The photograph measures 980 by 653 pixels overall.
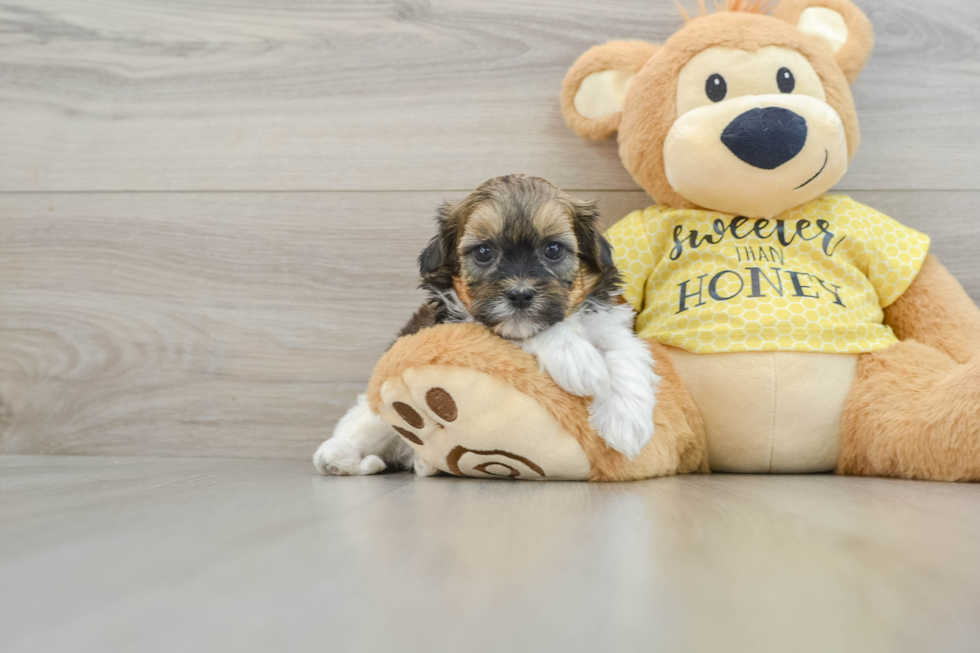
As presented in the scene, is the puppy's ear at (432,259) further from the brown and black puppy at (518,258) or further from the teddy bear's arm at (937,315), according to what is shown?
the teddy bear's arm at (937,315)

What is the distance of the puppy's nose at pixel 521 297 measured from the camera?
39.4 inches

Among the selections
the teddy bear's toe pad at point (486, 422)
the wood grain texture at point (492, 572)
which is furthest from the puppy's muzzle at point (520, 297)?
the wood grain texture at point (492, 572)

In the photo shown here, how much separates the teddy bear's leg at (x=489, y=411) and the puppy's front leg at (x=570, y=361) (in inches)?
0.7

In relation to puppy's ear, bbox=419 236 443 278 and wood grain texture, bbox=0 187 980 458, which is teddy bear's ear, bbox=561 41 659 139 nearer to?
wood grain texture, bbox=0 187 980 458

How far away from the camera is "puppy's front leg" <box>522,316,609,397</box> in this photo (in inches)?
39.4

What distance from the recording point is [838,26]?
4.57ft

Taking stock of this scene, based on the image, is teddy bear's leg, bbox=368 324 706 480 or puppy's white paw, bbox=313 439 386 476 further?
puppy's white paw, bbox=313 439 386 476

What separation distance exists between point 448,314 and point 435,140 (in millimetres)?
612

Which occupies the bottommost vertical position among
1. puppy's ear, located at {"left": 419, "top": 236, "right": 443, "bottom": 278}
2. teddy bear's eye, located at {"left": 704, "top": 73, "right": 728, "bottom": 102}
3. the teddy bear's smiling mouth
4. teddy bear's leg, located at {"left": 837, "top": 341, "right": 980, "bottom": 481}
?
teddy bear's leg, located at {"left": 837, "top": 341, "right": 980, "bottom": 481}

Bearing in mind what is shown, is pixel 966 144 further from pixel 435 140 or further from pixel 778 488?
pixel 435 140

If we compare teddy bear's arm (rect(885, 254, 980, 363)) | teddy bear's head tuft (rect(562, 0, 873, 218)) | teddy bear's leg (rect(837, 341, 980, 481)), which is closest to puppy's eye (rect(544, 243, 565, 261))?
teddy bear's head tuft (rect(562, 0, 873, 218))

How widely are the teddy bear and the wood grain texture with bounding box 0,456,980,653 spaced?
18 cm

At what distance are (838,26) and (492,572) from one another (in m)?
1.39

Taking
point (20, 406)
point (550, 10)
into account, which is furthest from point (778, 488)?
point (20, 406)
